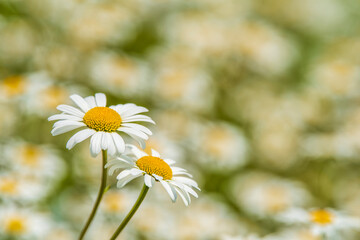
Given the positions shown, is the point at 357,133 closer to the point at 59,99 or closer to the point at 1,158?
the point at 59,99

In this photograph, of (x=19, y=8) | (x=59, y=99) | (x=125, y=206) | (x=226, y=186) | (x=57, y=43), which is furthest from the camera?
(x=19, y=8)

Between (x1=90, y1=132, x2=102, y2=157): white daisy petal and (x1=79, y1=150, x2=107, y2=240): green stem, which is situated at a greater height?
(x1=90, y1=132, x2=102, y2=157): white daisy petal

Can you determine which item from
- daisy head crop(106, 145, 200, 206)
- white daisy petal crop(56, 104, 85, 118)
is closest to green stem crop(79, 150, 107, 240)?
daisy head crop(106, 145, 200, 206)

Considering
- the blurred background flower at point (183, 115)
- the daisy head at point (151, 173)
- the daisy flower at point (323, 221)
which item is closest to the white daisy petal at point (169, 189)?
the daisy head at point (151, 173)

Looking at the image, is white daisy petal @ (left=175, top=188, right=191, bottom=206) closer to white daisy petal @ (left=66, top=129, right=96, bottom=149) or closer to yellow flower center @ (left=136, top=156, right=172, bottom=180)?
yellow flower center @ (left=136, top=156, right=172, bottom=180)

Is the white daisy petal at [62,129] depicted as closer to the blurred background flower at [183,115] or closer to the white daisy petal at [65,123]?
the white daisy petal at [65,123]

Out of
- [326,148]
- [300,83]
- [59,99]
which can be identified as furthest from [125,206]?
[300,83]

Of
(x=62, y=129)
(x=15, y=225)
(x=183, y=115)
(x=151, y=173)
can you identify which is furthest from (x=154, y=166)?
(x=183, y=115)

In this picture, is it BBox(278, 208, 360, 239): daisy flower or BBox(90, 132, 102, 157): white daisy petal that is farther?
BBox(278, 208, 360, 239): daisy flower
